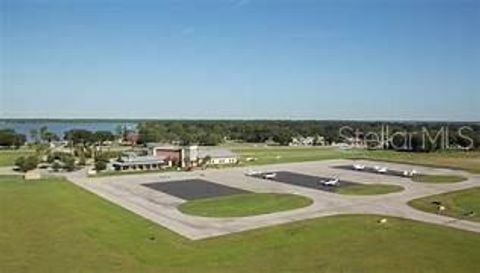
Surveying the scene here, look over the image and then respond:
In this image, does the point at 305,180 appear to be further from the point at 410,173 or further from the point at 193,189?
the point at 410,173

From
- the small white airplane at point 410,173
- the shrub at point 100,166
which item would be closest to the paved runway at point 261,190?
the shrub at point 100,166

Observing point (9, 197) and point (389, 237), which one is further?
point (9, 197)

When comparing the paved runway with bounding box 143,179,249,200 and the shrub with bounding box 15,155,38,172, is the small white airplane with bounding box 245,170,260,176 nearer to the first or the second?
the paved runway with bounding box 143,179,249,200

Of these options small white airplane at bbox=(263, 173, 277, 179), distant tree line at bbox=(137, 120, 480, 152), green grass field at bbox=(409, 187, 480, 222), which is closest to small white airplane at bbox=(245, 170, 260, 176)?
small white airplane at bbox=(263, 173, 277, 179)

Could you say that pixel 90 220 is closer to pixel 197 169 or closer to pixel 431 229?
pixel 431 229

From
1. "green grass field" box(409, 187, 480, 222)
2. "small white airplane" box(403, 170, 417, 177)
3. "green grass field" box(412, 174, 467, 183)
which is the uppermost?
"small white airplane" box(403, 170, 417, 177)

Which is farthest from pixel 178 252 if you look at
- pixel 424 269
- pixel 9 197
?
pixel 9 197
